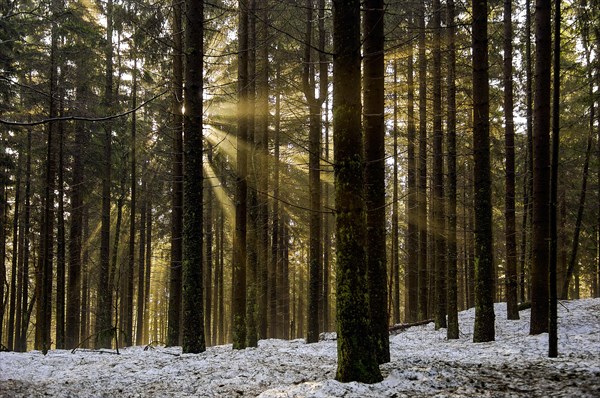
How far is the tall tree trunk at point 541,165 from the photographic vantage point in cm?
1141

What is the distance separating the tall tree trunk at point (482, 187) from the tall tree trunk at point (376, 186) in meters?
3.83

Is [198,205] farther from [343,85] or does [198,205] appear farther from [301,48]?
[301,48]

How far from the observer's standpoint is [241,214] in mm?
13336

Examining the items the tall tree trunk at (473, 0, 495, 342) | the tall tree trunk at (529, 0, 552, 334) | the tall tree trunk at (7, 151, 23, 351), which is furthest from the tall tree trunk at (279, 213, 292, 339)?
the tall tree trunk at (529, 0, 552, 334)

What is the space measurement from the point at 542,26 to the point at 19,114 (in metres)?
19.9

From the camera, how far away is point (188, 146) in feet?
38.9

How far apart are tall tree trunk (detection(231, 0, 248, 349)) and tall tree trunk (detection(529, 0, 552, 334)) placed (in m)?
7.97

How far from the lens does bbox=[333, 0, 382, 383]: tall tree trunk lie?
271 inches

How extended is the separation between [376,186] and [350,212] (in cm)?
225

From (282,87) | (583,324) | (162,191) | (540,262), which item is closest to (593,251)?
(583,324)

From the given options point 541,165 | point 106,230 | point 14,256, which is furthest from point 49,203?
point 541,165

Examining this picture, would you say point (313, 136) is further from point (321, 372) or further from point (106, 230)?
point (106, 230)

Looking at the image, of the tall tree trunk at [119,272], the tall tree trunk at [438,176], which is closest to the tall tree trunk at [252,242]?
the tall tree trunk at [119,272]

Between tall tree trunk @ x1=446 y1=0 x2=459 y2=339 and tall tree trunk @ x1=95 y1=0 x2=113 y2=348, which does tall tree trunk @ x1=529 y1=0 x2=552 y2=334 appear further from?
tall tree trunk @ x1=95 y1=0 x2=113 y2=348
